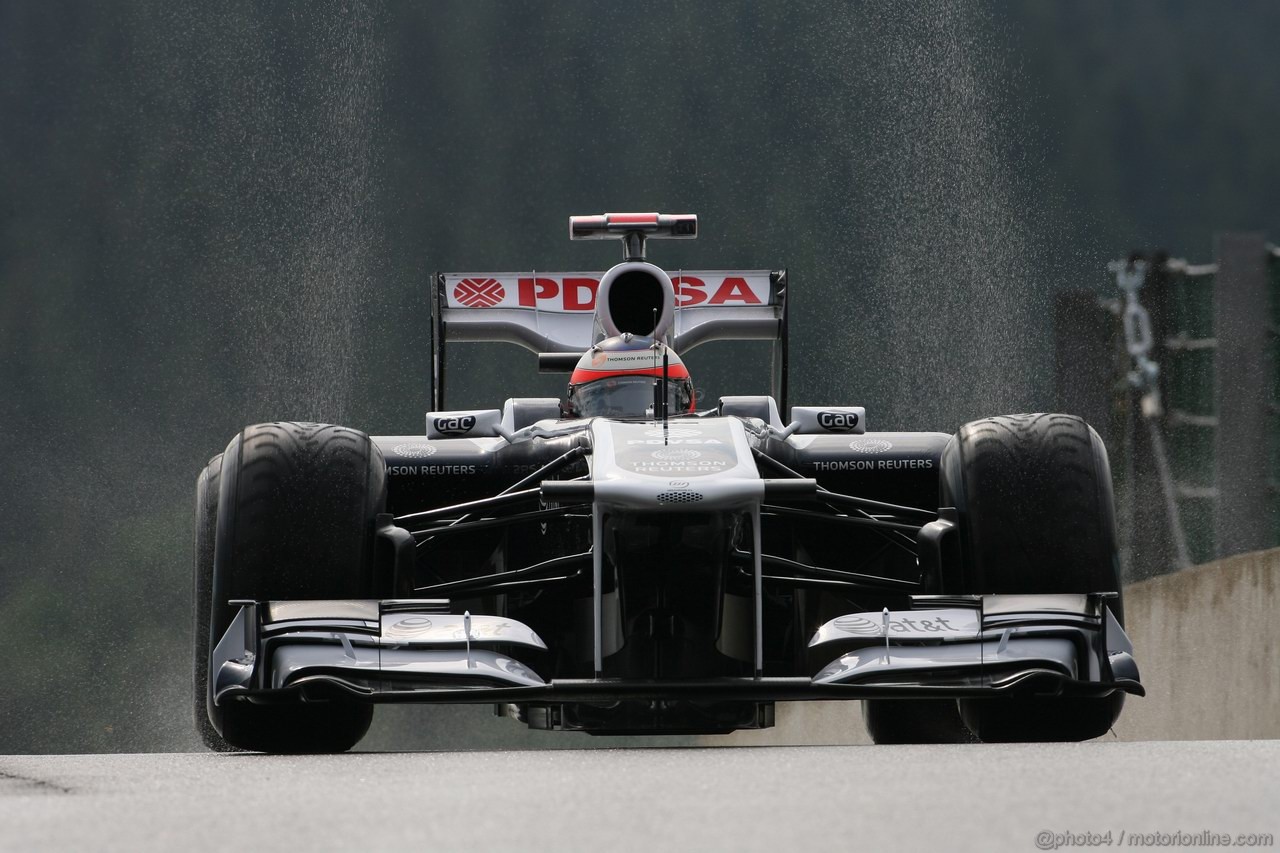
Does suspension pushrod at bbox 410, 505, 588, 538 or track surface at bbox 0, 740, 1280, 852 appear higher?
suspension pushrod at bbox 410, 505, 588, 538

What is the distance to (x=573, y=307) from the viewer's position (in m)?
10.8

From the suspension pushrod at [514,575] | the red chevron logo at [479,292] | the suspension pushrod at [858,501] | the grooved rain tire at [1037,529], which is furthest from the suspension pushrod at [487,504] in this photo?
the red chevron logo at [479,292]

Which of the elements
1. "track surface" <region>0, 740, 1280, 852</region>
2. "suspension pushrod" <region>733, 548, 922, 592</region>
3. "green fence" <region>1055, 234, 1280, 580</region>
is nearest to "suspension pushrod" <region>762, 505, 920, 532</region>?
"suspension pushrod" <region>733, 548, 922, 592</region>

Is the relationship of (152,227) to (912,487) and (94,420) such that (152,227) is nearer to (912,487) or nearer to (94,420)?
(94,420)

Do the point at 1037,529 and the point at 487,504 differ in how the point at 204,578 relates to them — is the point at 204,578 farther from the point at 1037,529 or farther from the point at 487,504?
the point at 1037,529

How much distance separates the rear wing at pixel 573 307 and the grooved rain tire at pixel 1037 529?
3.64 meters

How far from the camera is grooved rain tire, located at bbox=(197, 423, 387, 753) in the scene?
6.61 metres

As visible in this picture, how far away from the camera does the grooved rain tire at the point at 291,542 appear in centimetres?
661

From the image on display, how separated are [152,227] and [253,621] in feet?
74.3

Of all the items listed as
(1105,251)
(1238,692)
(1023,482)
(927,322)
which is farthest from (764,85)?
(1023,482)

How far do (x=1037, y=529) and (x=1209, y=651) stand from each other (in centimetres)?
319

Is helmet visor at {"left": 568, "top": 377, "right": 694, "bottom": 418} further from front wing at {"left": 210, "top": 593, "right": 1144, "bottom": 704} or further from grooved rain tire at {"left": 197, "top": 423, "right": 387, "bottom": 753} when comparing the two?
front wing at {"left": 210, "top": 593, "right": 1144, "bottom": 704}

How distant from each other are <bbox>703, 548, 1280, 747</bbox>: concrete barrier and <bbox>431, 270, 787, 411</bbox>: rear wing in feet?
8.45

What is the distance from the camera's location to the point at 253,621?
6.24 meters
